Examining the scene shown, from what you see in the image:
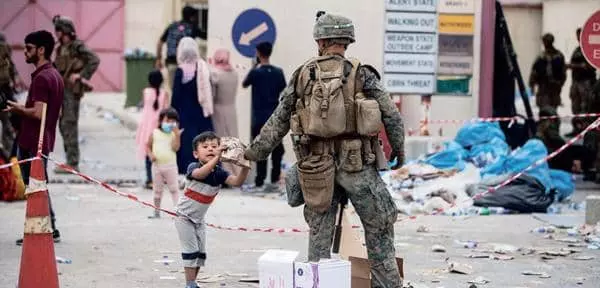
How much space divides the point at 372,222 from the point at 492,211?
596 cm

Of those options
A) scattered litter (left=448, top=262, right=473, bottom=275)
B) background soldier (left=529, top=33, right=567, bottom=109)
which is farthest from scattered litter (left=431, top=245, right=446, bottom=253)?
background soldier (left=529, top=33, right=567, bottom=109)

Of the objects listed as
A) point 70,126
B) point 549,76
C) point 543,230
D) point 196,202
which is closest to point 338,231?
point 196,202

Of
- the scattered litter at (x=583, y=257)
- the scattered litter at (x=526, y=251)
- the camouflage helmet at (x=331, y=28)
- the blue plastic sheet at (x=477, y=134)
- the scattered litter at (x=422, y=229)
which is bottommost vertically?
the scattered litter at (x=422, y=229)

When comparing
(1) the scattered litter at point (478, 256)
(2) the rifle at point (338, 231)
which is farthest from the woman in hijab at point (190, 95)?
(2) the rifle at point (338, 231)

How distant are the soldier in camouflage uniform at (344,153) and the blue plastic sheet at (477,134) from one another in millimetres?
7279

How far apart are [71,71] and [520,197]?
6.02 meters

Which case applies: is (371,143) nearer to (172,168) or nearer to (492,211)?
(172,168)

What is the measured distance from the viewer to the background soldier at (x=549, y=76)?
2123 centimetres

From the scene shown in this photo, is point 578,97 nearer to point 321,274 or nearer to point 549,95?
point 549,95

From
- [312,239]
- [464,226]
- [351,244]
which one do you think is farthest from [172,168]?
[312,239]

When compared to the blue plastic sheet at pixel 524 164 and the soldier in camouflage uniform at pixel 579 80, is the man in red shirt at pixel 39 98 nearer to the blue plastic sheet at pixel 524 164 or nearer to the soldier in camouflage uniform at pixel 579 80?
the blue plastic sheet at pixel 524 164

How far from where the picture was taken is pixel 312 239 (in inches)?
332

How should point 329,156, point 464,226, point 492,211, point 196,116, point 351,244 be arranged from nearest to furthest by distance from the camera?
point 329,156, point 351,244, point 464,226, point 492,211, point 196,116

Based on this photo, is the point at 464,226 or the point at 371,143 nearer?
the point at 371,143
